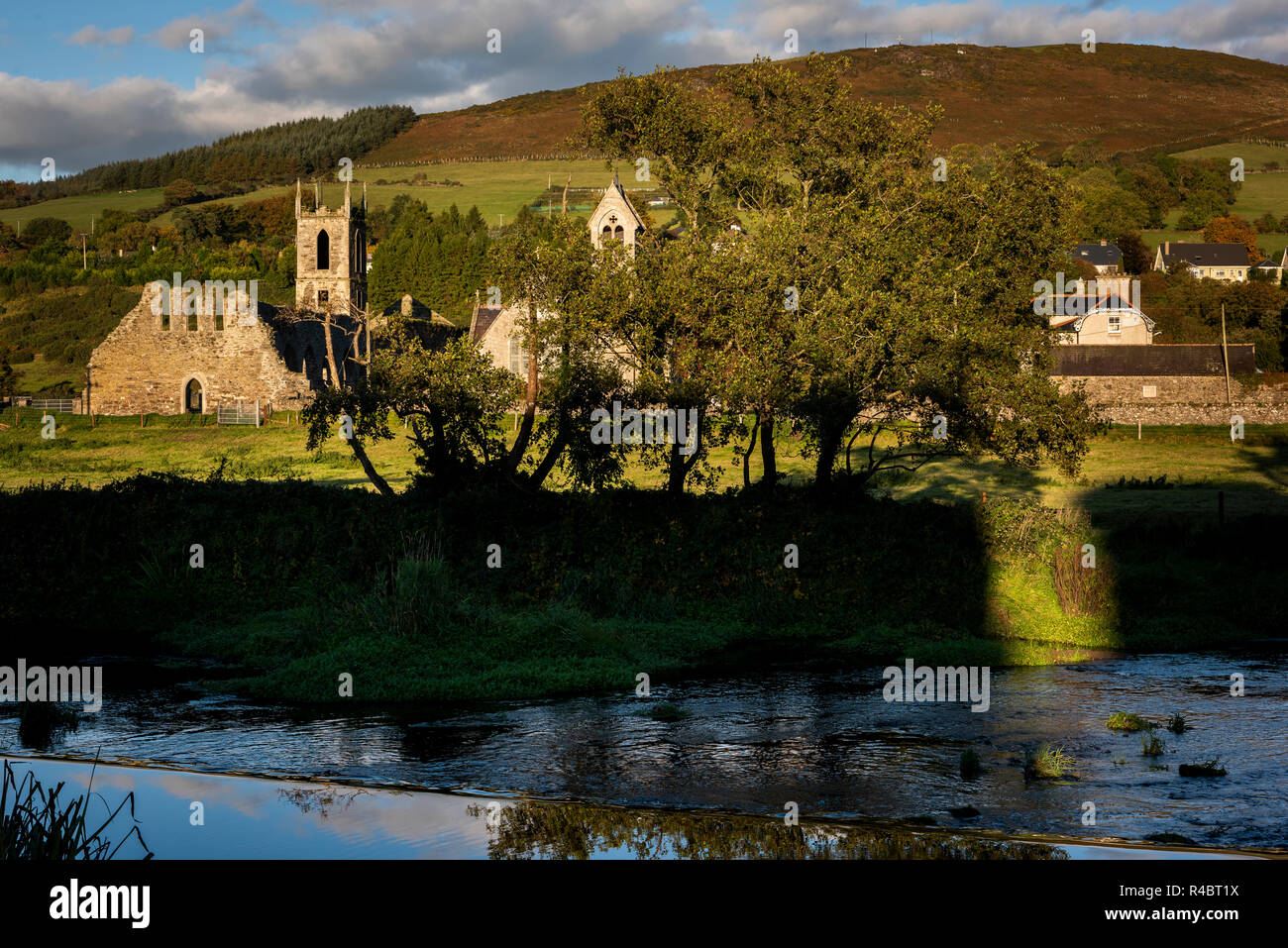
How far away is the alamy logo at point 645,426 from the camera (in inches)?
Answer: 986

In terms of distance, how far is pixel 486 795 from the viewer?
11477mm

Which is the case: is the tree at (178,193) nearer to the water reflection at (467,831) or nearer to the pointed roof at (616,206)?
the pointed roof at (616,206)

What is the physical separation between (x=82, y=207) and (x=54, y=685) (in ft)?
595

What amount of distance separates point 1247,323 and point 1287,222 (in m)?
78.9

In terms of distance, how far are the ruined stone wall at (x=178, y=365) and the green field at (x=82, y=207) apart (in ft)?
326

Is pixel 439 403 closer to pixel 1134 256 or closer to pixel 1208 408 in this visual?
pixel 1208 408

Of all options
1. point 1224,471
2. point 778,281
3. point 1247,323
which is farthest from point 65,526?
point 1247,323

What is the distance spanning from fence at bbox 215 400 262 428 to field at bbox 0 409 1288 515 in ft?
4.84

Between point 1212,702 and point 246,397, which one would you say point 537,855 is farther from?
point 246,397

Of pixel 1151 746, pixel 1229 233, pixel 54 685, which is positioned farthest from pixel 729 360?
pixel 1229 233

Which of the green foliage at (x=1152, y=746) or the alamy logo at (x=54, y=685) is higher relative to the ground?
the alamy logo at (x=54, y=685)

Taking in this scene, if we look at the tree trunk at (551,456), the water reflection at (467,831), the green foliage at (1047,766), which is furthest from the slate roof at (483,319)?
the water reflection at (467,831)

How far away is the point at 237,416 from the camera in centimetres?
6519
